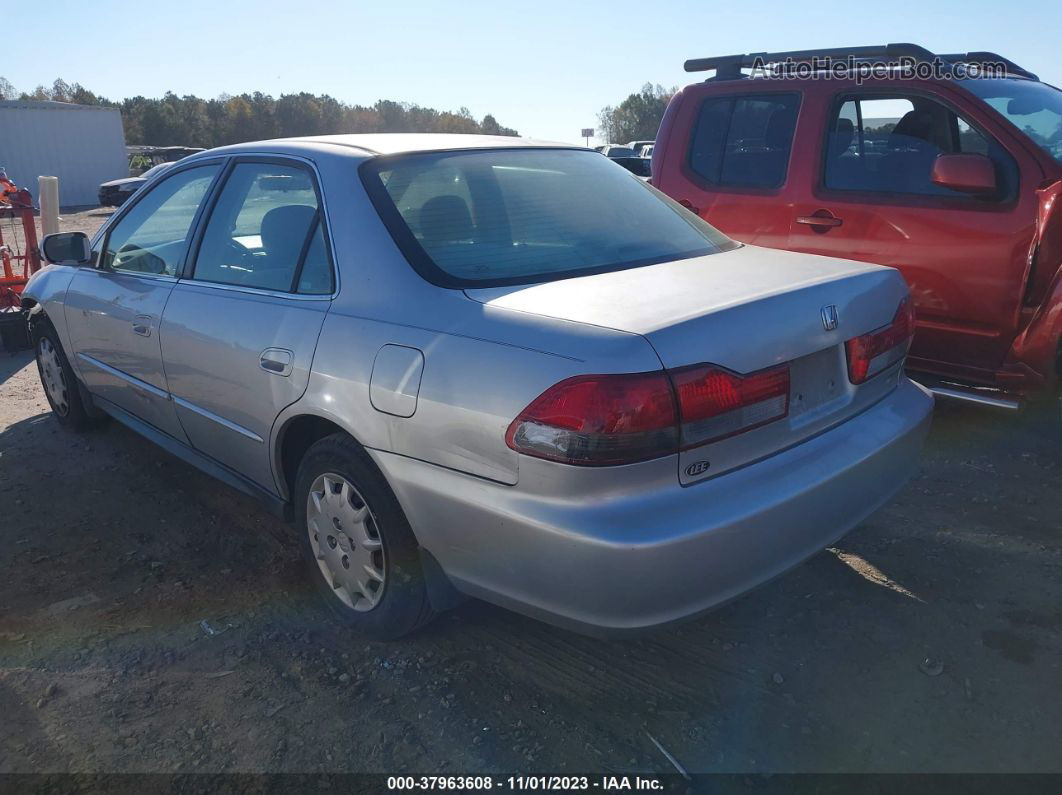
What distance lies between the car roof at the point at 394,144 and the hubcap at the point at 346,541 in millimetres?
1223

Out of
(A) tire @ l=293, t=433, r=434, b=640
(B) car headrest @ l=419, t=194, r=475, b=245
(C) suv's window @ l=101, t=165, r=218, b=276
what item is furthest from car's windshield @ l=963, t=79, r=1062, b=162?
(C) suv's window @ l=101, t=165, r=218, b=276

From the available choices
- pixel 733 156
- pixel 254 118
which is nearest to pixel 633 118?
pixel 254 118

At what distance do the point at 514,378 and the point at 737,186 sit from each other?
356 centimetres

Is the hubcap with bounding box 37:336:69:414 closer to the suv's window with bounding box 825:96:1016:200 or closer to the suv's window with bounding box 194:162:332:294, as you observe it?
the suv's window with bounding box 194:162:332:294

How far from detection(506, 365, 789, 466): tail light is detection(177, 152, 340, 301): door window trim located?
1.01 meters

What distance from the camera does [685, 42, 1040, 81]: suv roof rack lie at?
4672 millimetres

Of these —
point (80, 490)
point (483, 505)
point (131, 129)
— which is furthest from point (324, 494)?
point (131, 129)

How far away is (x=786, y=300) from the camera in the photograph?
2.53 metres

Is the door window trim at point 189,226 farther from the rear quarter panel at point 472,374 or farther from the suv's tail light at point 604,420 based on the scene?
the suv's tail light at point 604,420

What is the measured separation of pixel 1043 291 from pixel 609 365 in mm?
3176

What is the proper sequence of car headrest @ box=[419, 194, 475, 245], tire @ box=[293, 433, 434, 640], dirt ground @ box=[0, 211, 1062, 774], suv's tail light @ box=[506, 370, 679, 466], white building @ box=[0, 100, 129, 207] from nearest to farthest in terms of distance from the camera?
suv's tail light @ box=[506, 370, 679, 466] → dirt ground @ box=[0, 211, 1062, 774] → tire @ box=[293, 433, 434, 640] → car headrest @ box=[419, 194, 475, 245] → white building @ box=[0, 100, 129, 207]

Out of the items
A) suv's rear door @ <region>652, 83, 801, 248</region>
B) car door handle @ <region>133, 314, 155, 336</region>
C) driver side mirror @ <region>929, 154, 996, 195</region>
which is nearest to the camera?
car door handle @ <region>133, 314, 155, 336</region>

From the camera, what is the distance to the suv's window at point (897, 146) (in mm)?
4547

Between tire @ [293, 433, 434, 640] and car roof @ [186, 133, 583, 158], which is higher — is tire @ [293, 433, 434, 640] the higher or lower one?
the lower one
